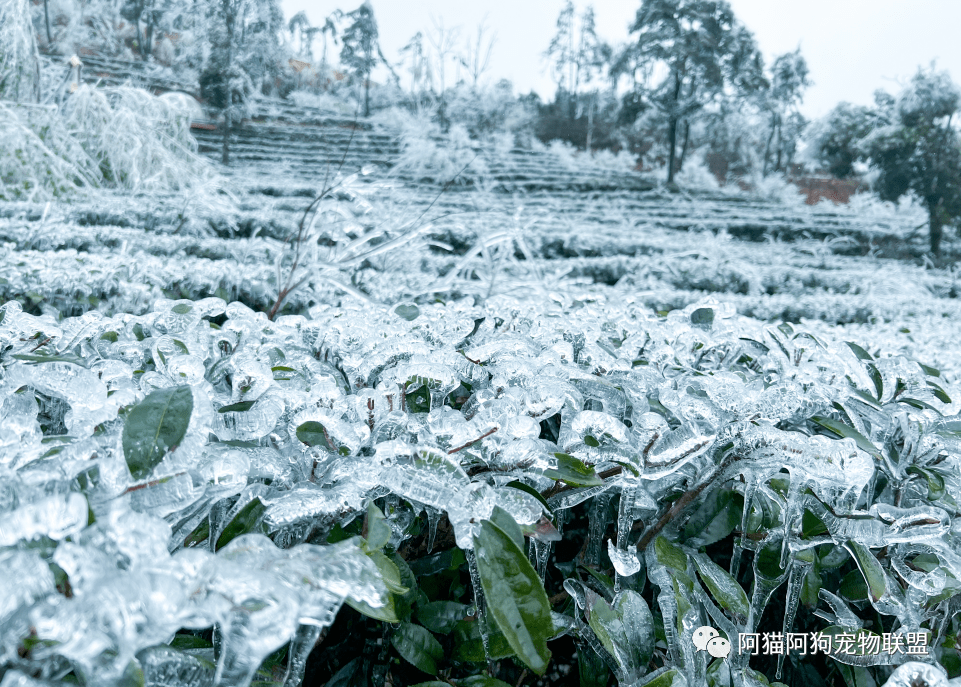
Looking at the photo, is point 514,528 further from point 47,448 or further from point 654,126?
point 654,126

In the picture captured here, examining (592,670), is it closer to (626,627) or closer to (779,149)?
(626,627)

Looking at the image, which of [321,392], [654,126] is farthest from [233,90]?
[321,392]

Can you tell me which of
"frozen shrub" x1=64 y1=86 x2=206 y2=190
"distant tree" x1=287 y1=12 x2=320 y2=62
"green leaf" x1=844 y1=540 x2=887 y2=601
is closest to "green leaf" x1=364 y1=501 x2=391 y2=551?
"green leaf" x1=844 y1=540 x2=887 y2=601

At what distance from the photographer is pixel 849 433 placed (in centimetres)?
67

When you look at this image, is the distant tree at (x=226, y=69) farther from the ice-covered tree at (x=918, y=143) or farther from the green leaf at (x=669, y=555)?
the ice-covered tree at (x=918, y=143)

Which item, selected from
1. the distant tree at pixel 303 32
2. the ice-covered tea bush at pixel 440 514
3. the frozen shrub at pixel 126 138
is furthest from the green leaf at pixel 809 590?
the distant tree at pixel 303 32

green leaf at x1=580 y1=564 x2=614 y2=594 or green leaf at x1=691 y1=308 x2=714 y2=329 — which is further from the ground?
green leaf at x1=691 y1=308 x2=714 y2=329

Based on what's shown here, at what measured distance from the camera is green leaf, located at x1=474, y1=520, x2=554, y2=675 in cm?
44

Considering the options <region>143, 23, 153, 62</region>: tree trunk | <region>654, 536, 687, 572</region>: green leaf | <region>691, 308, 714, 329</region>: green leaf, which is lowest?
<region>654, 536, 687, 572</region>: green leaf

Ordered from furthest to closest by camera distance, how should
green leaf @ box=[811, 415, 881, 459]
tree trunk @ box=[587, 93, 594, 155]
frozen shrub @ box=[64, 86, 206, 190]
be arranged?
tree trunk @ box=[587, 93, 594, 155] → frozen shrub @ box=[64, 86, 206, 190] → green leaf @ box=[811, 415, 881, 459]

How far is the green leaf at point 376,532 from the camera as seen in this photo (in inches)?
16.7

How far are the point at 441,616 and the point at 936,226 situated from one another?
24.8 feet

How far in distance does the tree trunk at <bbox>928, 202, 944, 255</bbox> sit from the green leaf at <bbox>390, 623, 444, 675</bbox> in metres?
7.50

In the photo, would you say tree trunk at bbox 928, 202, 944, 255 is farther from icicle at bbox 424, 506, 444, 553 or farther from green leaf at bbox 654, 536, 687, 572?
icicle at bbox 424, 506, 444, 553
